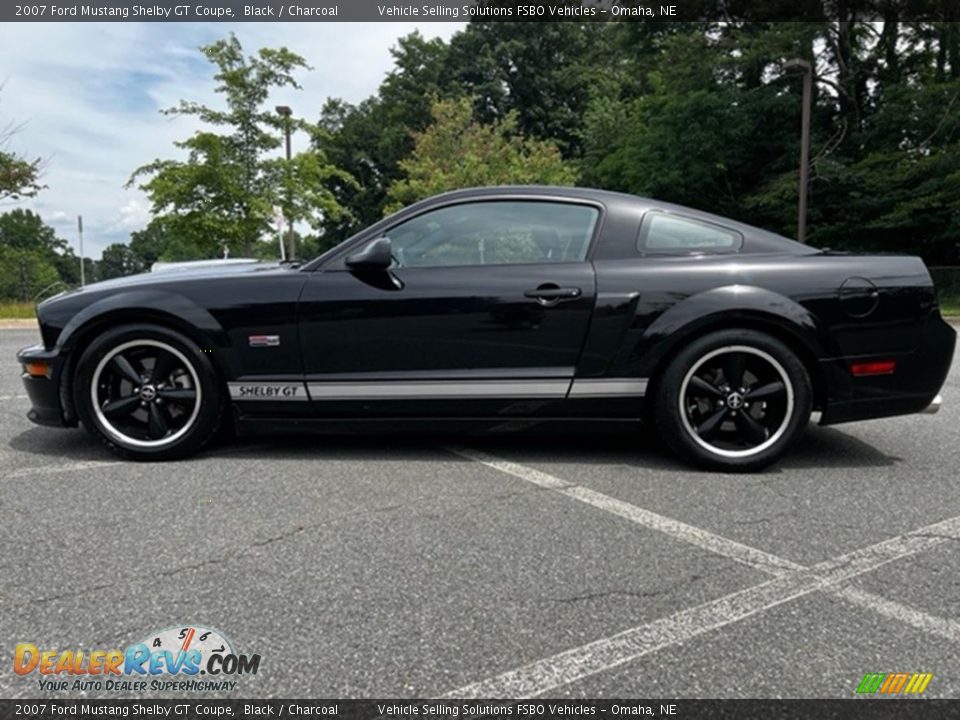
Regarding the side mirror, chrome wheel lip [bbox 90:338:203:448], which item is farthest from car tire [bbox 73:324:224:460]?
the side mirror

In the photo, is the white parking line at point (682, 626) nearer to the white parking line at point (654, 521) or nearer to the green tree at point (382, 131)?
the white parking line at point (654, 521)

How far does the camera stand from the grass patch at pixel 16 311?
14.5m

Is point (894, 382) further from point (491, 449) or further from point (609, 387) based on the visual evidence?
point (491, 449)

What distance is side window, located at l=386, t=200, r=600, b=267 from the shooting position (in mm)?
3492

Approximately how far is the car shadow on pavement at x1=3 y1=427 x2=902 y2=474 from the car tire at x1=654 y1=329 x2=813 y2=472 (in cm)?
15

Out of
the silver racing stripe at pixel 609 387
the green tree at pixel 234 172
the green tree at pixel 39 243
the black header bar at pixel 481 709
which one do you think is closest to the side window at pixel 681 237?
the silver racing stripe at pixel 609 387

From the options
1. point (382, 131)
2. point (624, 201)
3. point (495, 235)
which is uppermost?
point (382, 131)

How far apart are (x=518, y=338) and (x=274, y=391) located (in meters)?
1.26

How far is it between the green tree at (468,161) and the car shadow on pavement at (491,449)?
18.6 m

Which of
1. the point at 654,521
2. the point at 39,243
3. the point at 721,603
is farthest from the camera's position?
the point at 39,243

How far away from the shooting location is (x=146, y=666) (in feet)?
5.78

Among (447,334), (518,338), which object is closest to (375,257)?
(447,334)

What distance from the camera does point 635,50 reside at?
29672mm

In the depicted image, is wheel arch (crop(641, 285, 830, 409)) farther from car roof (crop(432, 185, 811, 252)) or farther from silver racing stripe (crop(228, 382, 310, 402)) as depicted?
silver racing stripe (crop(228, 382, 310, 402))
